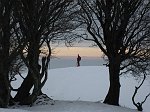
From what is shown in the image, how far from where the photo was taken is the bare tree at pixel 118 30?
64.1 feet

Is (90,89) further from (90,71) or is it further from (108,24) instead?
(108,24)

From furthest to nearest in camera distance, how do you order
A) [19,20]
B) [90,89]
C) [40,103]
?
1. [90,89]
2. [40,103]
3. [19,20]

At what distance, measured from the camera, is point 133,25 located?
20.4 meters

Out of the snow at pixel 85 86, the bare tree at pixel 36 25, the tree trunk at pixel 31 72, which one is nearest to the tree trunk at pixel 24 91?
the tree trunk at pixel 31 72

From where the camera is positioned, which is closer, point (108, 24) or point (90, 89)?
point (108, 24)

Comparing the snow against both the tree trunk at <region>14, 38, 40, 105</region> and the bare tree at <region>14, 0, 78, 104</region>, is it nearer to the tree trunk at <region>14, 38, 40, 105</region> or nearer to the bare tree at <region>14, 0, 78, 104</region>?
the tree trunk at <region>14, 38, 40, 105</region>

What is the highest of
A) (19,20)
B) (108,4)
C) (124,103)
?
(108,4)

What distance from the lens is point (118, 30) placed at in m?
19.8

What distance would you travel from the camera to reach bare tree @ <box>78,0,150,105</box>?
19547mm

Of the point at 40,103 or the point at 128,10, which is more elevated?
the point at 128,10

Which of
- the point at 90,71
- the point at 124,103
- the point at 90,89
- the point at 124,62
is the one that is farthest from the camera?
the point at 90,71

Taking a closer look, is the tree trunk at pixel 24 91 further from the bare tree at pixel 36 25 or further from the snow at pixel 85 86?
the snow at pixel 85 86

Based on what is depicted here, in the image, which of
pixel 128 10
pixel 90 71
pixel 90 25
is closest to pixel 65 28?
pixel 90 25

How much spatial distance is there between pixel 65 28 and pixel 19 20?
3.11 m
